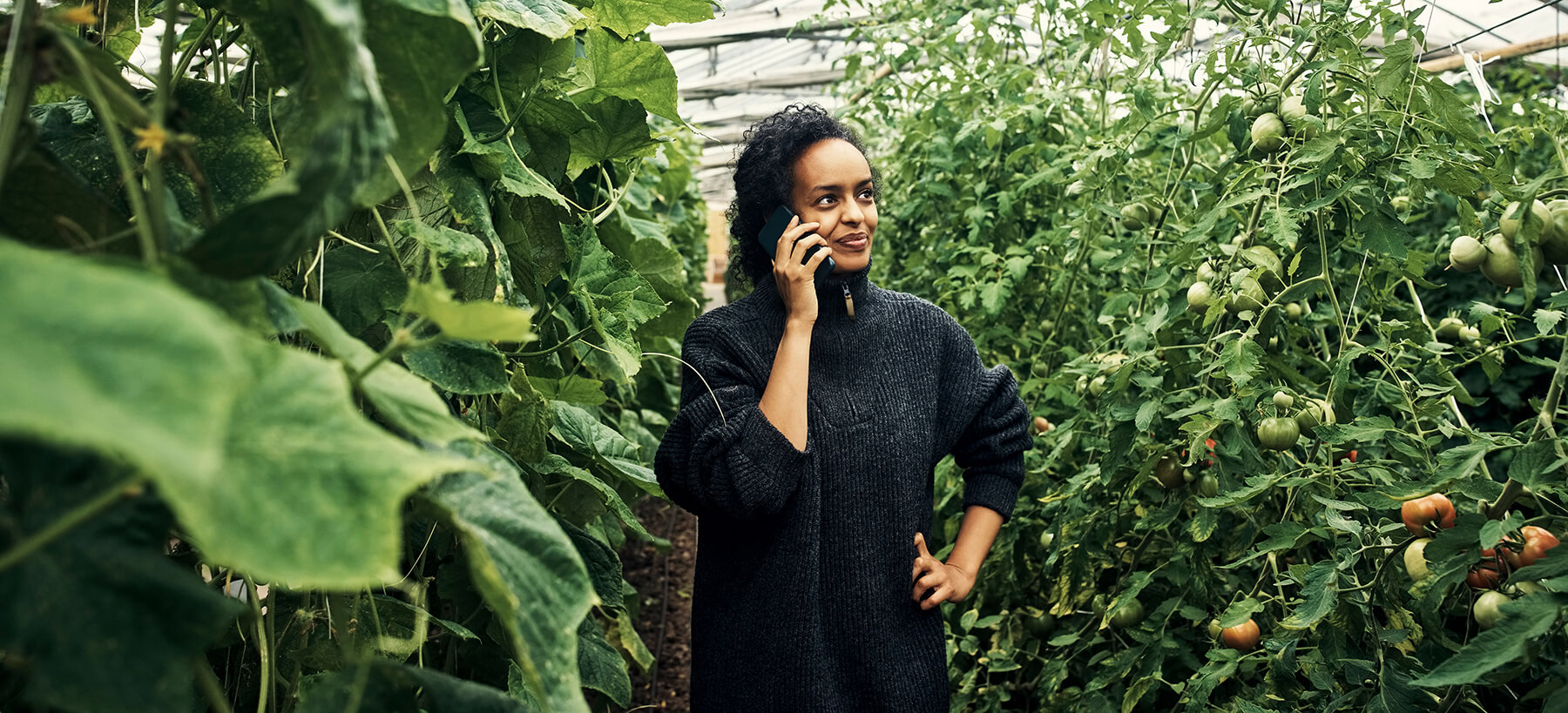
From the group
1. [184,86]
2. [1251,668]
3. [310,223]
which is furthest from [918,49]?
[310,223]

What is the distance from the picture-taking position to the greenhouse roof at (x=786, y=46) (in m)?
5.30

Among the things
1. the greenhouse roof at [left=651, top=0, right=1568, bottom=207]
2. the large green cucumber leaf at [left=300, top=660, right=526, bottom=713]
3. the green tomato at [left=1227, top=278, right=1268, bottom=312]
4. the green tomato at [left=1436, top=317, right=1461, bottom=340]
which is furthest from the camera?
the greenhouse roof at [left=651, top=0, right=1568, bottom=207]

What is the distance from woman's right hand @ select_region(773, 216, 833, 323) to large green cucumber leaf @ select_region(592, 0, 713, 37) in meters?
0.54

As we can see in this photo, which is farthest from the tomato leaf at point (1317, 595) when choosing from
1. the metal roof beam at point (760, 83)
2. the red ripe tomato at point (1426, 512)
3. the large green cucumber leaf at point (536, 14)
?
the metal roof beam at point (760, 83)

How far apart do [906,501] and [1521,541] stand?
778 mm

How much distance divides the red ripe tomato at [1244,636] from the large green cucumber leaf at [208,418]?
144 centimetres

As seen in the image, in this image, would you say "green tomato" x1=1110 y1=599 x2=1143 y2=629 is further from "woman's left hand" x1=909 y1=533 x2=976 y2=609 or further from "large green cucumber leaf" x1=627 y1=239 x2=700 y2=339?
"large green cucumber leaf" x1=627 y1=239 x2=700 y2=339

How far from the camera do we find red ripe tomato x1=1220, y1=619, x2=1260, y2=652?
1.50m

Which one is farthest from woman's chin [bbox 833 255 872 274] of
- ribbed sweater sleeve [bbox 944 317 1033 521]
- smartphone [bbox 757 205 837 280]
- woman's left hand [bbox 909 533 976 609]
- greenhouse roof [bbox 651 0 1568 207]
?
greenhouse roof [bbox 651 0 1568 207]

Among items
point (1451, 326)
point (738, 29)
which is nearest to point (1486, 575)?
point (1451, 326)

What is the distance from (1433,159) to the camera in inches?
50.9

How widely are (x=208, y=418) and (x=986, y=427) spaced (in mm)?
1552

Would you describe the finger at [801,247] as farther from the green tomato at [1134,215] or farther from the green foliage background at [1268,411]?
the green tomato at [1134,215]

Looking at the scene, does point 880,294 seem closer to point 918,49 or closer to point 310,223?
point 310,223
